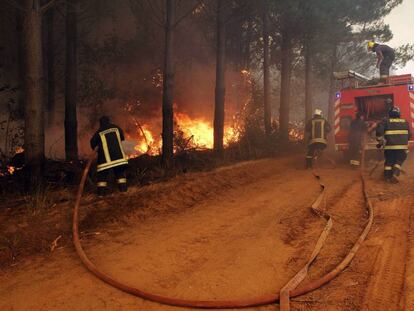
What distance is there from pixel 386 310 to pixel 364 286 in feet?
1.39

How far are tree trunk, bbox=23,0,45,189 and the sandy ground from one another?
1764 mm

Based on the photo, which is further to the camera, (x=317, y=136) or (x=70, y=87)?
(x=317, y=136)

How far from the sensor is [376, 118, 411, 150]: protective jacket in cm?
847

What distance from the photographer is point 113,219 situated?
19.9ft

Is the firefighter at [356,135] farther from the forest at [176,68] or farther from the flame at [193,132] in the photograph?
the flame at [193,132]

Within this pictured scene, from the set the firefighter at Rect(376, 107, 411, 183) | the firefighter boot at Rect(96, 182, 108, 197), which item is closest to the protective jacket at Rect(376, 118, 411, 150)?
the firefighter at Rect(376, 107, 411, 183)

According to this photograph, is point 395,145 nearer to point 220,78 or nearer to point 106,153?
point 220,78

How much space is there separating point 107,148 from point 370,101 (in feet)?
28.0

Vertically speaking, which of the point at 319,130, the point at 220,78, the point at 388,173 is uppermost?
the point at 220,78

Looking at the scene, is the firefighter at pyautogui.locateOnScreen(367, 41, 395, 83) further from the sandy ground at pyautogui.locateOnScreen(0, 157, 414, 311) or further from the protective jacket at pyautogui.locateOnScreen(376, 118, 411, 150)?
the sandy ground at pyautogui.locateOnScreen(0, 157, 414, 311)

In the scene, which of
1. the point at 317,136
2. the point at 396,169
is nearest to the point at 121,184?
the point at 396,169

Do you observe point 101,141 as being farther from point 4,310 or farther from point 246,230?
point 4,310

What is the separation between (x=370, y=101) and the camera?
1143 centimetres

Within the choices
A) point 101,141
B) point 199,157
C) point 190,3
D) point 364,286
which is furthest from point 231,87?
point 364,286
